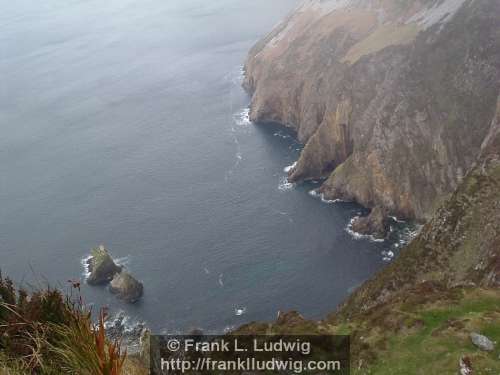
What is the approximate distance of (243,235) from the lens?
101 metres

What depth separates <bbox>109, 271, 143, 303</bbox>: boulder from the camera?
88875 millimetres

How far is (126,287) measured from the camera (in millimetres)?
89000

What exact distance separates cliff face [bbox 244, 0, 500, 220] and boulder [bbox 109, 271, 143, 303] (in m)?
43.7

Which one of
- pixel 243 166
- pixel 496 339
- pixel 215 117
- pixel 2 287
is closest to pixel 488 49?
pixel 243 166

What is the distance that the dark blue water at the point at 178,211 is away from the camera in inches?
3462

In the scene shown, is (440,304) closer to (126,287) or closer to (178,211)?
(126,287)

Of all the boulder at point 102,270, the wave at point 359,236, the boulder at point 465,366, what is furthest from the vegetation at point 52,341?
the wave at point 359,236

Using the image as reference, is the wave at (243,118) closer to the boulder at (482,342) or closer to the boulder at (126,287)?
the boulder at (126,287)

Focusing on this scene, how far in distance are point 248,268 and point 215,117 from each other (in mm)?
74575

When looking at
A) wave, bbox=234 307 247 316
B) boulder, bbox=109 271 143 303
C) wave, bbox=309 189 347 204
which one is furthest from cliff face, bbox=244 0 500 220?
boulder, bbox=109 271 143 303

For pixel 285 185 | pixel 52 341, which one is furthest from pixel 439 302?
pixel 285 185

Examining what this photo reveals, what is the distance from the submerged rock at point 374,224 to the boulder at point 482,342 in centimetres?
6285

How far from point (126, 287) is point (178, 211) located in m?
27.2

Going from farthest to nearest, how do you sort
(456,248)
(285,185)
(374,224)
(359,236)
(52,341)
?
1. (285,185)
2. (359,236)
3. (374,224)
4. (456,248)
5. (52,341)
